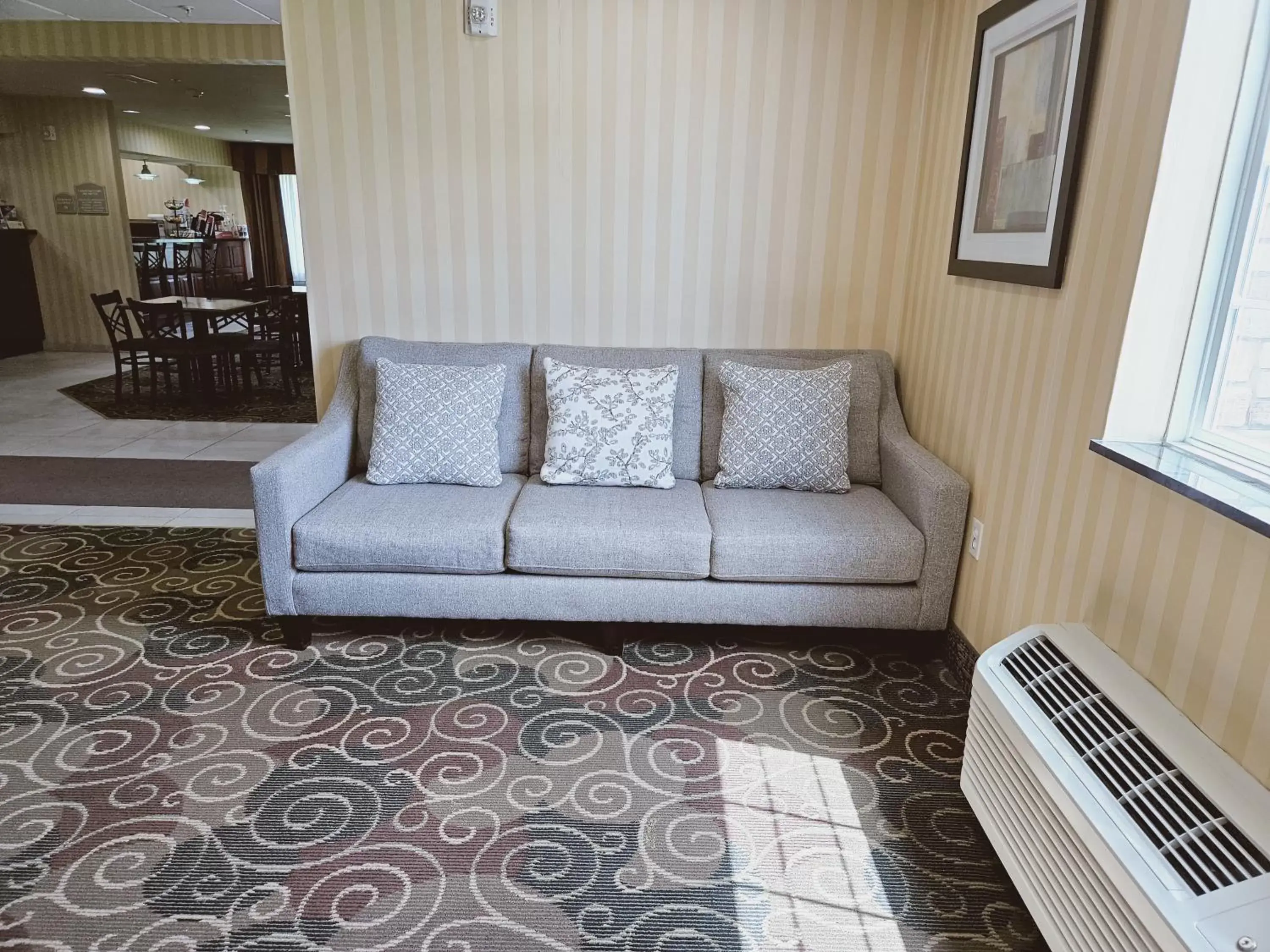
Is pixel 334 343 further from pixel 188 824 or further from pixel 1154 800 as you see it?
pixel 1154 800

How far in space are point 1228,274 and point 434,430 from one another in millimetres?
2351

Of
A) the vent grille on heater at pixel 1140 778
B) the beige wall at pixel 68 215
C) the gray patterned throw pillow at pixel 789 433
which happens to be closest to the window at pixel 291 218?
the beige wall at pixel 68 215

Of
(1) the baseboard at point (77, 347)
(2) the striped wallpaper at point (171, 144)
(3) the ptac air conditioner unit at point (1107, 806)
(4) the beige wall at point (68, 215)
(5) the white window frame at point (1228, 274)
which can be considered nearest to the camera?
(3) the ptac air conditioner unit at point (1107, 806)

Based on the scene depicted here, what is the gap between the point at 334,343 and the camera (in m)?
3.48

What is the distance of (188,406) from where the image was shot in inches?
248

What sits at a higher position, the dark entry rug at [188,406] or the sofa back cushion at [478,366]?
the sofa back cushion at [478,366]

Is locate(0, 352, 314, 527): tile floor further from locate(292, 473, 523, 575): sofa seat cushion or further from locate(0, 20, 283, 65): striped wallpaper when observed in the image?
locate(0, 20, 283, 65): striped wallpaper

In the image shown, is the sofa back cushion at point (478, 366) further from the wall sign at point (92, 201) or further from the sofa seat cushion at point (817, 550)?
the wall sign at point (92, 201)

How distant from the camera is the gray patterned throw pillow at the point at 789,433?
2.98m

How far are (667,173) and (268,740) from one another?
8.07ft

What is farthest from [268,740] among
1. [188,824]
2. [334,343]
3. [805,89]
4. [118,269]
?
[118,269]

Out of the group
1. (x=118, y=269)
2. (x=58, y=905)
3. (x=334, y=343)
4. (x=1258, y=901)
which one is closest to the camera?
(x=1258, y=901)

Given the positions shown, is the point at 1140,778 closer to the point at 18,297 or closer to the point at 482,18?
the point at 482,18

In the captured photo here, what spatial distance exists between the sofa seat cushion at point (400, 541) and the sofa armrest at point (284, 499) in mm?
43
